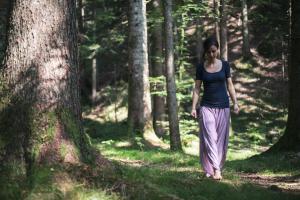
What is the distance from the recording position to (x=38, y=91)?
5.61m

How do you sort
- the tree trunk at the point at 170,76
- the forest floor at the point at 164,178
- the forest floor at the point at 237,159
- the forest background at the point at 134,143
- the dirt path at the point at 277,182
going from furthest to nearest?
the tree trunk at the point at 170,76, the dirt path at the point at 277,182, the forest floor at the point at 237,159, the forest background at the point at 134,143, the forest floor at the point at 164,178

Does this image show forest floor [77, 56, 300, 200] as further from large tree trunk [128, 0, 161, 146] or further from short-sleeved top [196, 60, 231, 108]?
short-sleeved top [196, 60, 231, 108]

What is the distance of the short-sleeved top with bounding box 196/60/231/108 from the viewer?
802 centimetres

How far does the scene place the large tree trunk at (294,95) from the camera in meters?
10.7

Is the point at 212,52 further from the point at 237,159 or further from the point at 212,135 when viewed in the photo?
the point at 237,159

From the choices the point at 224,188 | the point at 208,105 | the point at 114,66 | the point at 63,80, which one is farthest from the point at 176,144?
the point at 114,66

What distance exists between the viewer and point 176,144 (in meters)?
14.5

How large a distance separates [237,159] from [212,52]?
657 cm

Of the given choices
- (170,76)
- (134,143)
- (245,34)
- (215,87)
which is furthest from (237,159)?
(245,34)

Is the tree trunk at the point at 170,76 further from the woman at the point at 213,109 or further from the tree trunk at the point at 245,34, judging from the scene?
the tree trunk at the point at 245,34

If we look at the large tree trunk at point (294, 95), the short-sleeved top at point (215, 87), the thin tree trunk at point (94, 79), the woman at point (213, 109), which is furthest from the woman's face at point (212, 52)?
the thin tree trunk at point (94, 79)

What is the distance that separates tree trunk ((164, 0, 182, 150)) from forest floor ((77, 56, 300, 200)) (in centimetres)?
86

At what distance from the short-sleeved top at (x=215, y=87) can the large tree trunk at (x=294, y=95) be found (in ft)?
10.8

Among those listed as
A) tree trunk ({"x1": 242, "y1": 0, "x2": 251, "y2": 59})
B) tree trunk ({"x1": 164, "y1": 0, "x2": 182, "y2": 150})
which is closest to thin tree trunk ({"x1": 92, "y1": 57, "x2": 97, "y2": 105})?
tree trunk ({"x1": 242, "y1": 0, "x2": 251, "y2": 59})
